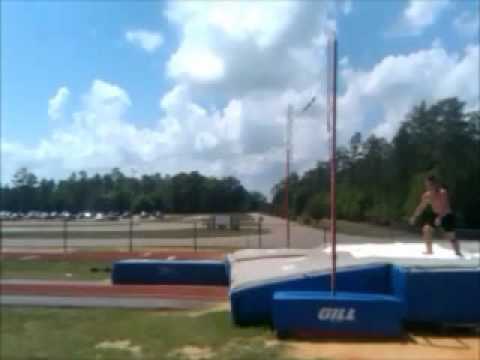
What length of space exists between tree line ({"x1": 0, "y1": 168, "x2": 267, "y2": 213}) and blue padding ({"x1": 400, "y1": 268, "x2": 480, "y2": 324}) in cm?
931

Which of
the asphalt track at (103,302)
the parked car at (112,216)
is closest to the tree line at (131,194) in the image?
the parked car at (112,216)

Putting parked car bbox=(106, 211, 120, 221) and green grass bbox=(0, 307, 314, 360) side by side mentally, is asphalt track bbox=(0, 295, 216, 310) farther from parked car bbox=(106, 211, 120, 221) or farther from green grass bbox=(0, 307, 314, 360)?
A: parked car bbox=(106, 211, 120, 221)

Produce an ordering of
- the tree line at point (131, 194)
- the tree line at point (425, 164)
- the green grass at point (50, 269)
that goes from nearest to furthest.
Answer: the green grass at point (50, 269)
the tree line at point (131, 194)
the tree line at point (425, 164)

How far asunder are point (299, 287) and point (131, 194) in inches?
1336

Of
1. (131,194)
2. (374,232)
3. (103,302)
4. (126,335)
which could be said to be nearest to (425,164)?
(374,232)

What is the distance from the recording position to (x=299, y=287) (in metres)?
10.0

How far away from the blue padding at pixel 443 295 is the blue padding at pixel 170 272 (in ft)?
22.4

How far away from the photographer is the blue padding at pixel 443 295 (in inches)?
371

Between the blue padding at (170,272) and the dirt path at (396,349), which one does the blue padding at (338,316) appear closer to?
the dirt path at (396,349)

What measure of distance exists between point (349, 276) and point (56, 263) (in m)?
14.1

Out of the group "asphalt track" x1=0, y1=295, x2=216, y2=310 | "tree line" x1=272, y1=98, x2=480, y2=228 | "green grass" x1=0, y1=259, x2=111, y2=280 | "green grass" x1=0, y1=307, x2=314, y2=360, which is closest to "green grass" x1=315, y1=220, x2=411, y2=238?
"tree line" x1=272, y1=98, x2=480, y2=228

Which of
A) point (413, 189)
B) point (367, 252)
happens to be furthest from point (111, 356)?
point (413, 189)

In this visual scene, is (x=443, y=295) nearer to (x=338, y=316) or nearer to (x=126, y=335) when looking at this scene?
(x=338, y=316)

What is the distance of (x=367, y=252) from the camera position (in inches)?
473
